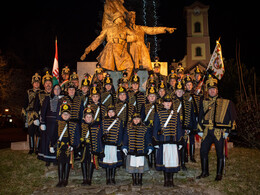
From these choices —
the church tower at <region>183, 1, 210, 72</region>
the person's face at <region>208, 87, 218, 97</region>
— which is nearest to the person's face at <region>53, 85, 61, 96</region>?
the person's face at <region>208, 87, 218, 97</region>

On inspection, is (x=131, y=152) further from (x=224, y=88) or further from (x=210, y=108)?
(x=224, y=88)

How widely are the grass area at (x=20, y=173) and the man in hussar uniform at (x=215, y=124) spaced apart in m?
4.00

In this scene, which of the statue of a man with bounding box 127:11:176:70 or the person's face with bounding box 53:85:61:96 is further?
the statue of a man with bounding box 127:11:176:70

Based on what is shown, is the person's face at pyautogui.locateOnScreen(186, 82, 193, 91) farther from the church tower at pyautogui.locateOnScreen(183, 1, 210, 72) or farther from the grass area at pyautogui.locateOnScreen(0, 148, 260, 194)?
the church tower at pyautogui.locateOnScreen(183, 1, 210, 72)

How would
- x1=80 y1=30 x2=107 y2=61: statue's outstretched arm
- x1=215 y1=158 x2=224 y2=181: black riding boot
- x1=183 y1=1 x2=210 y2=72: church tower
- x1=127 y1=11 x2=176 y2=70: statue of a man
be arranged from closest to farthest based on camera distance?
1. x1=215 y1=158 x2=224 y2=181: black riding boot
2. x1=127 y1=11 x2=176 y2=70: statue of a man
3. x1=80 y1=30 x2=107 y2=61: statue's outstretched arm
4. x1=183 y1=1 x2=210 y2=72: church tower

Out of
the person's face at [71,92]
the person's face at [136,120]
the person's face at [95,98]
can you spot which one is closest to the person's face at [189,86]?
the person's face at [136,120]

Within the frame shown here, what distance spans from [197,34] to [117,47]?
3273 centimetres

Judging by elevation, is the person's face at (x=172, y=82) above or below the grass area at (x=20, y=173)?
above

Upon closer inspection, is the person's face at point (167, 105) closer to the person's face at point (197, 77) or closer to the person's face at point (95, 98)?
the person's face at point (95, 98)

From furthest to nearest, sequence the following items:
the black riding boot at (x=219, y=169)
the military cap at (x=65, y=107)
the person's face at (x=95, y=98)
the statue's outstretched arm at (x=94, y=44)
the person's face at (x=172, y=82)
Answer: the statue's outstretched arm at (x=94, y=44)
the person's face at (x=172, y=82)
the person's face at (x=95, y=98)
the black riding boot at (x=219, y=169)
the military cap at (x=65, y=107)

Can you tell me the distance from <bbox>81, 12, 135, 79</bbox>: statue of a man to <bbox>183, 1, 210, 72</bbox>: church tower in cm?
3076

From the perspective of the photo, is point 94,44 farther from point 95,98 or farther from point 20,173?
point 20,173

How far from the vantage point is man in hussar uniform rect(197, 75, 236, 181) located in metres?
6.08

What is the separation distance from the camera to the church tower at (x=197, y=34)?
40000 mm
